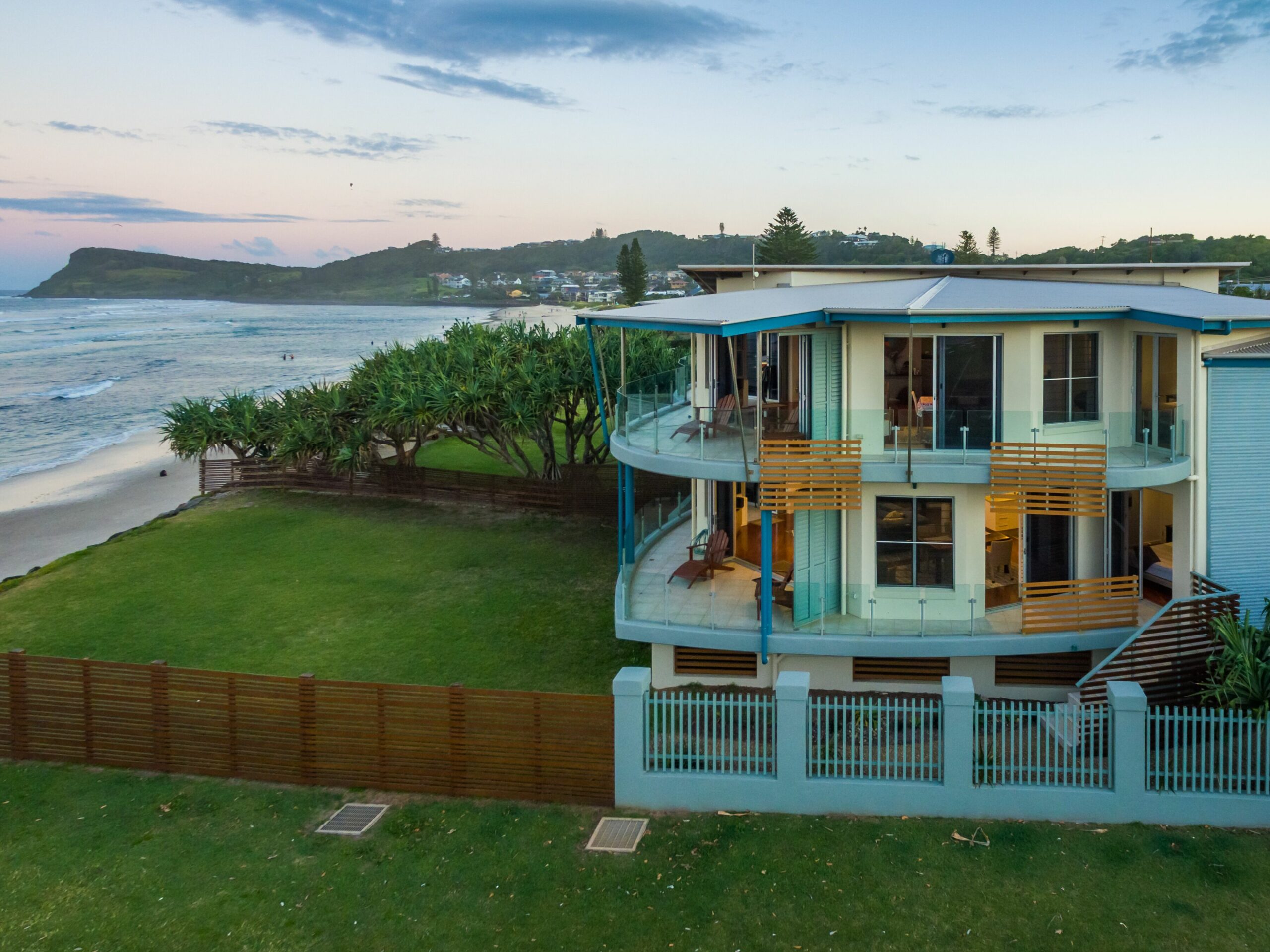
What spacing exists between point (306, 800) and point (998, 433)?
11.0 m

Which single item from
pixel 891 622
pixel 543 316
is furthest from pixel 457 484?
pixel 543 316

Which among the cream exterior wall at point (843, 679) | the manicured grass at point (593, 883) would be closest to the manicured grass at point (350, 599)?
the cream exterior wall at point (843, 679)

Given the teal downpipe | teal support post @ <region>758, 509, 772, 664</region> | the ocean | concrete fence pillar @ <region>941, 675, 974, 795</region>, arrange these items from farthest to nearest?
the ocean
the teal downpipe
teal support post @ <region>758, 509, 772, 664</region>
concrete fence pillar @ <region>941, 675, 974, 795</region>

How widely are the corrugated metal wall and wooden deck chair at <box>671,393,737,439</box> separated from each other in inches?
285

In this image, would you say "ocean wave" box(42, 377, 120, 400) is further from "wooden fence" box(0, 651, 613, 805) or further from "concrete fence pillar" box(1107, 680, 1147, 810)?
"concrete fence pillar" box(1107, 680, 1147, 810)

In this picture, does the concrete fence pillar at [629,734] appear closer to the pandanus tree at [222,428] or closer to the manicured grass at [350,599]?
the manicured grass at [350,599]

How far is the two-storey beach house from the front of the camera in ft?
49.0

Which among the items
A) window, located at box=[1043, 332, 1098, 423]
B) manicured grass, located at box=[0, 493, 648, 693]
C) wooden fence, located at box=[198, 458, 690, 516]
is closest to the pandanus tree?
wooden fence, located at box=[198, 458, 690, 516]

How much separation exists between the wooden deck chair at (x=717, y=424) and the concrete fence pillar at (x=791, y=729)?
5.77m

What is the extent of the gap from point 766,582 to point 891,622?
236 cm

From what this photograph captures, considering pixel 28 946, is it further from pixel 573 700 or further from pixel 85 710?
pixel 573 700

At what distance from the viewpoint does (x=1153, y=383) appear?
54.1ft

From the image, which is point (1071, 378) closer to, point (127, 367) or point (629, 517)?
point (629, 517)

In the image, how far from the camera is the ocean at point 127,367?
6419 centimetres
